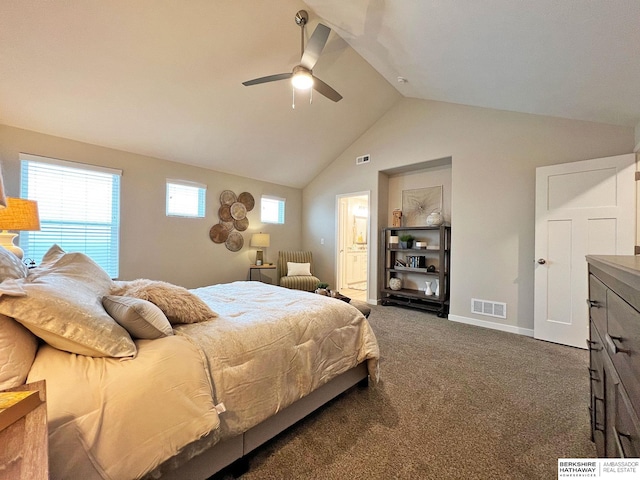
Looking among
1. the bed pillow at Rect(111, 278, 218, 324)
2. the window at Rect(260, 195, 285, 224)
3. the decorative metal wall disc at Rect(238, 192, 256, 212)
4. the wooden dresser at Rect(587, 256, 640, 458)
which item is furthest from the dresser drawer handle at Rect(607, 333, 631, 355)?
the window at Rect(260, 195, 285, 224)

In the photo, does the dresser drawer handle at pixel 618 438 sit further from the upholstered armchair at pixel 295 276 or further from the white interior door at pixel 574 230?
the upholstered armchair at pixel 295 276

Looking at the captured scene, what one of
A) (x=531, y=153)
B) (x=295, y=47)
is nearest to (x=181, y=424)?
(x=295, y=47)

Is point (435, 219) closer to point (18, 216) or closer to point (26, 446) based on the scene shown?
point (26, 446)

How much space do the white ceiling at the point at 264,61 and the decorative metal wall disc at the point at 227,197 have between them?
0.95m

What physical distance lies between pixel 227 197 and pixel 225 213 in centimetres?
30

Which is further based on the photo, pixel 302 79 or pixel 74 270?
pixel 302 79

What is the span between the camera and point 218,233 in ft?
16.0

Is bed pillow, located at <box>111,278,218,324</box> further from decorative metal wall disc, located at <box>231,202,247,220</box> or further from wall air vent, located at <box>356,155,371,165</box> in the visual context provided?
wall air vent, located at <box>356,155,371,165</box>

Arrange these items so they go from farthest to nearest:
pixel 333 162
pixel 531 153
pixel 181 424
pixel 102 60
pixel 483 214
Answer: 1. pixel 333 162
2. pixel 483 214
3. pixel 531 153
4. pixel 102 60
5. pixel 181 424

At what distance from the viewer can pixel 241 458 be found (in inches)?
53.1

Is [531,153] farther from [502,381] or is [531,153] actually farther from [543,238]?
[502,381]

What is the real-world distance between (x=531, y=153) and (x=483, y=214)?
2.97 feet

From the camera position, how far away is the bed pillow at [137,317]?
3.75 feet

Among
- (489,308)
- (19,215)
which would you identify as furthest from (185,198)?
(489,308)
